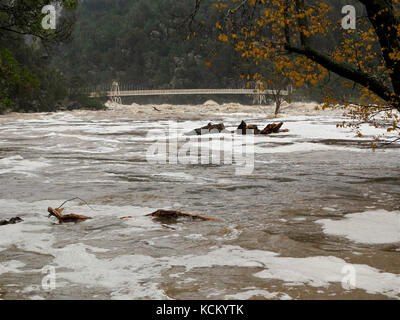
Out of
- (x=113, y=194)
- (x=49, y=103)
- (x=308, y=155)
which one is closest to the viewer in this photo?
(x=113, y=194)

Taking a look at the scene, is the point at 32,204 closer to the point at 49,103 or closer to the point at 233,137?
the point at 233,137

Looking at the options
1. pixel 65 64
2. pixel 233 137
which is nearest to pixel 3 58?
pixel 233 137

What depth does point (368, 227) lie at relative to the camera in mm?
7105

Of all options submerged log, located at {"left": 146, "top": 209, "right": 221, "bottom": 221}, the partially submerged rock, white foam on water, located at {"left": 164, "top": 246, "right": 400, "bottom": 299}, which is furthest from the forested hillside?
white foam on water, located at {"left": 164, "top": 246, "right": 400, "bottom": 299}

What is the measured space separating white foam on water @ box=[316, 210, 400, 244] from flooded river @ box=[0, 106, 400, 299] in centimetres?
1

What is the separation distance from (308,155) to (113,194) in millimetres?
7552

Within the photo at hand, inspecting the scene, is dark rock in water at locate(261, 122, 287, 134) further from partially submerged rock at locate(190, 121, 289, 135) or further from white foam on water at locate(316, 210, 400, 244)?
white foam on water at locate(316, 210, 400, 244)

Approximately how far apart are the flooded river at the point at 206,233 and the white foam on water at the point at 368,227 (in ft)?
0.05

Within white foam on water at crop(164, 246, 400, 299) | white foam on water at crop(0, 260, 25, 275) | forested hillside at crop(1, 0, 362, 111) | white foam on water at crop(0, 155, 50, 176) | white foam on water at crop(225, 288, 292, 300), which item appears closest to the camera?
white foam on water at crop(225, 288, 292, 300)

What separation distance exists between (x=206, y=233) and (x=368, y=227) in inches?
85.4

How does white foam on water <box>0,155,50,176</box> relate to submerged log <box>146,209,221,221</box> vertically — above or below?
above

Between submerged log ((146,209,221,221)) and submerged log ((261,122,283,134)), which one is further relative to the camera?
submerged log ((261,122,283,134))

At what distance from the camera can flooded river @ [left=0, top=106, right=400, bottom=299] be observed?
16.3ft
